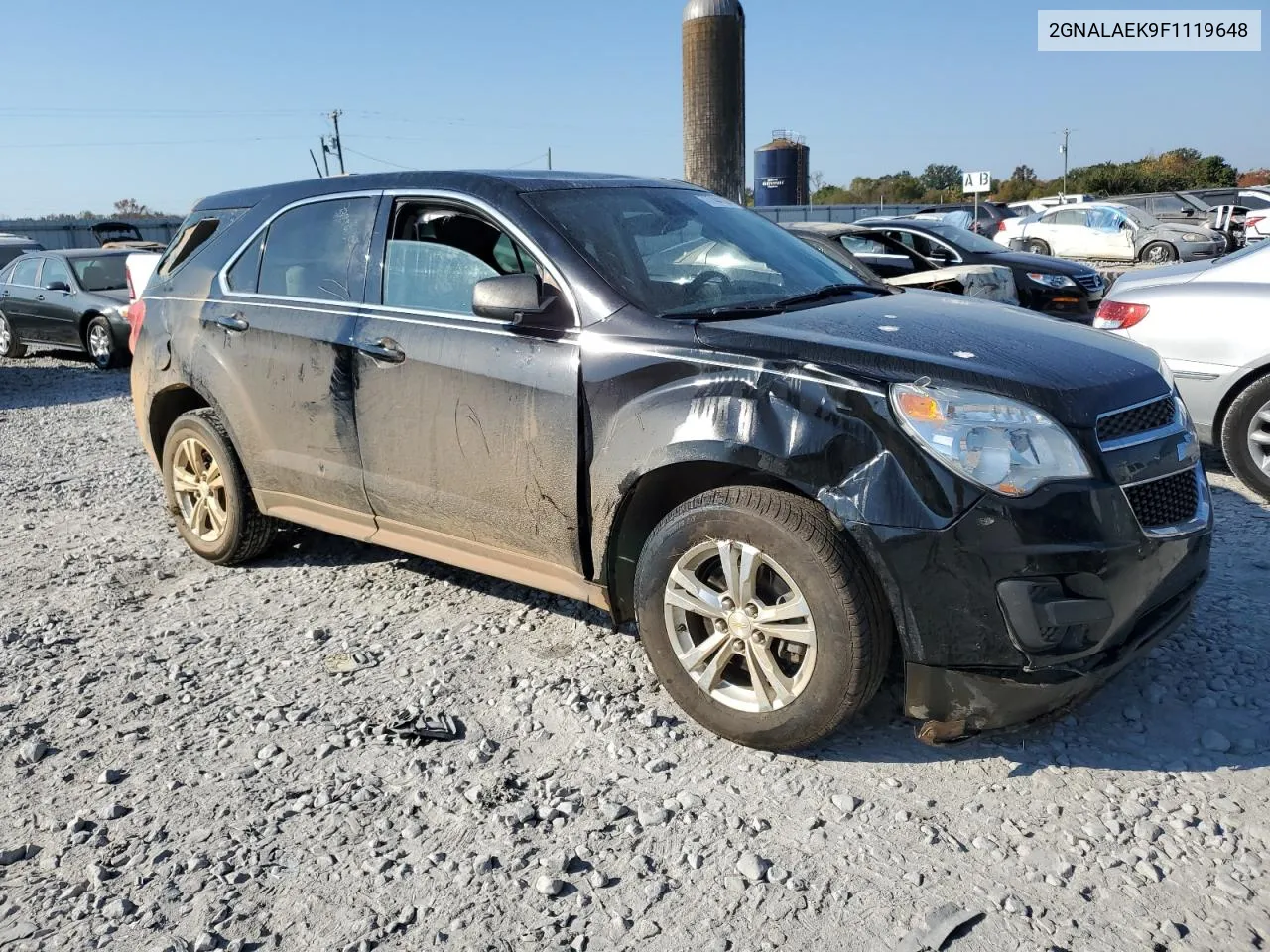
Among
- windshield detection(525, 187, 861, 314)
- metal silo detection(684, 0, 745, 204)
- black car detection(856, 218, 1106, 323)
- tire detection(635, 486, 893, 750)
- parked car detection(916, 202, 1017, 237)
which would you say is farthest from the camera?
parked car detection(916, 202, 1017, 237)

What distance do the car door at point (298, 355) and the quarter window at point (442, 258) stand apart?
178 mm

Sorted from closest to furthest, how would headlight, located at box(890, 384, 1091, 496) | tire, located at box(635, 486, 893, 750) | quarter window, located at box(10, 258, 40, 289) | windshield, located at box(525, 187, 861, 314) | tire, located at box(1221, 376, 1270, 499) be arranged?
headlight, located at box(890, 384, 1091, 496), tire, located at box(635, 486, 893, 750), windshield, located at box(525, 187, 861, 314), tire, located at box(1221, 376, 1270, 499), quarter window, located at box(10, 258, 40, 289)

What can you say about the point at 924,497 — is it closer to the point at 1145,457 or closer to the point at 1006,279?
the point at 1145,457

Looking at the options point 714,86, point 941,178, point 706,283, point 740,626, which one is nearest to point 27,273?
point 714,86

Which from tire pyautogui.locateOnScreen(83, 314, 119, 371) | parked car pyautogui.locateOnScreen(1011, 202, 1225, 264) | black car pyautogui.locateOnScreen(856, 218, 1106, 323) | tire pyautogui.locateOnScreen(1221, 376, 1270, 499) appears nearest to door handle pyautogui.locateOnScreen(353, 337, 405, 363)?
tire pyautogui.locateOnScreen(1221, 376, 1270, 499)

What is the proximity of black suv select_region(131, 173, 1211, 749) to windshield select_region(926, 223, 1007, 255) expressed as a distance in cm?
737

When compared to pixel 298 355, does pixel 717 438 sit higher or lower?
lower

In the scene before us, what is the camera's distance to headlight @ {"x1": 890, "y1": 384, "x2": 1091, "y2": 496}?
9.11ft

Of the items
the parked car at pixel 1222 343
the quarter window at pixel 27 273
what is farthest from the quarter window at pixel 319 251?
the quarter window at pixel 27 273

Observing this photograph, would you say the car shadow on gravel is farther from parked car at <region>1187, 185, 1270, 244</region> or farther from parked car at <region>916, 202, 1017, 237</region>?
parked car at <region>916, 202, 1017, 237</region>

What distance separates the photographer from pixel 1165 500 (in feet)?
10.0

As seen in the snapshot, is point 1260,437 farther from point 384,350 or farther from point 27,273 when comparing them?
point 27,273

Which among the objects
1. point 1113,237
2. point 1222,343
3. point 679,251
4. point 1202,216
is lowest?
point 1222,343

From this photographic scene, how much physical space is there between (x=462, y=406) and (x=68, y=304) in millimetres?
11905
